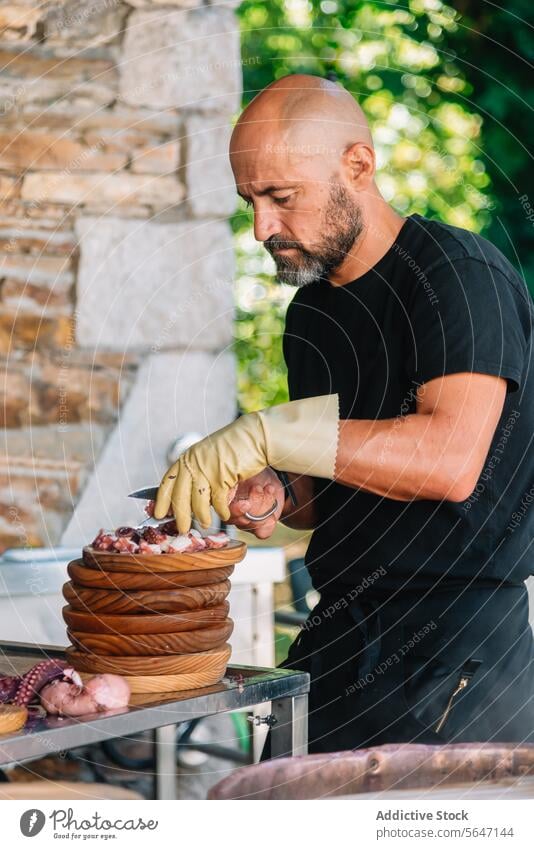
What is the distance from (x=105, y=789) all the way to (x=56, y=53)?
1.67m

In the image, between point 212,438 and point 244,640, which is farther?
point 244,640

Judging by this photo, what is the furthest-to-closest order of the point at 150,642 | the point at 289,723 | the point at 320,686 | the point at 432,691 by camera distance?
the point at 320,686 < the point at 432,691 < the point at 289,723 < the point at 150,642

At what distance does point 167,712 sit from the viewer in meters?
1.28

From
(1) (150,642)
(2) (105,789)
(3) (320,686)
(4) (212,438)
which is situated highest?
(4) (212,438)

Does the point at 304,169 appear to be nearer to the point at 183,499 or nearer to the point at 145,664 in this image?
the point at 183,499

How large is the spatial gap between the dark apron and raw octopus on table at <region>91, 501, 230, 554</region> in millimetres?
349

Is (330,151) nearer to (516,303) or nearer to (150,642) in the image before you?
(516,303)


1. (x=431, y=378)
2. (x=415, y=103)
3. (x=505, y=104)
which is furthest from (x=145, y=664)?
(x=415, y=103)

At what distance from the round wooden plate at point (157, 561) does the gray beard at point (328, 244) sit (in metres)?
0.51

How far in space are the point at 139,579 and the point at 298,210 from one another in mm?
607

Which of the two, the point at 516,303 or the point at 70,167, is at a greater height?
the point at 70,167

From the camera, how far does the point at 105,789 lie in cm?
155

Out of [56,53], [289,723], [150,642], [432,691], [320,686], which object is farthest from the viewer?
[56,53]

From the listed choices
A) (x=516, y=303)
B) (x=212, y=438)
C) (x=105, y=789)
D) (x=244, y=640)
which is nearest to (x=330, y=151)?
(x=516, y=303)
